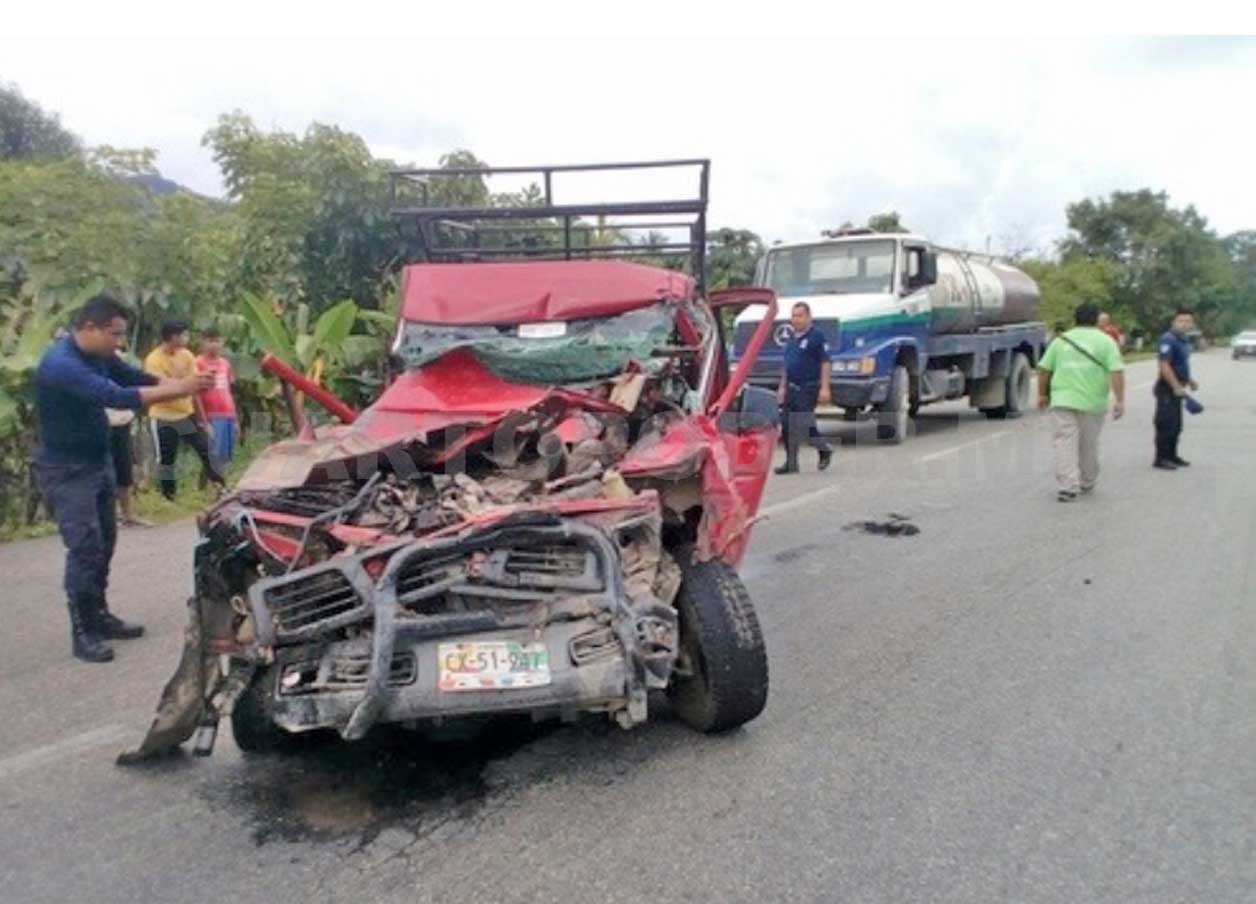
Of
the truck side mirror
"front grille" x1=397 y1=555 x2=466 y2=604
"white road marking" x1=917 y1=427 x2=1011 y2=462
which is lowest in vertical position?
"white road marking" x1=917 y1=427 x2=1011 y2=462

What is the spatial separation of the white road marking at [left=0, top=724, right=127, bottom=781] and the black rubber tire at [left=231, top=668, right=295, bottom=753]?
53 cm

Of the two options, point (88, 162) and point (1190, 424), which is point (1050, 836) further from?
point (1190, 424)

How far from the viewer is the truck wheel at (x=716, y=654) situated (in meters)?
3.93

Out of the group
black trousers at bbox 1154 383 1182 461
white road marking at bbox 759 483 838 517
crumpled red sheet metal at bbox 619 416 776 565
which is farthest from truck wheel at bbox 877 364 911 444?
crumpled red sheet metal at bbox 619 416 776 565

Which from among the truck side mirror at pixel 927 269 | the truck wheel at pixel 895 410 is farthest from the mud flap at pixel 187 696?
the truck side mirror at pixel 927 269

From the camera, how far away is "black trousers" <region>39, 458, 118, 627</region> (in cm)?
527

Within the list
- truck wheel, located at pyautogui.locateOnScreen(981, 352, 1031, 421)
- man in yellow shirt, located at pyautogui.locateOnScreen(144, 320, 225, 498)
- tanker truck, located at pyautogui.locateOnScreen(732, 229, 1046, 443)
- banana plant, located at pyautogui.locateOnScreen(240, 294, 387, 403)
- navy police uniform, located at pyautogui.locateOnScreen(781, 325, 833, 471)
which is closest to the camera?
man in yellow shirt, located at pyautogui.locateOnScreen(144, 320, 225, 498)

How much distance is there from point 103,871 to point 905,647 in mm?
3523

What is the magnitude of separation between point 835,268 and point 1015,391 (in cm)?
564

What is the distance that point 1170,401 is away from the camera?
440 inches

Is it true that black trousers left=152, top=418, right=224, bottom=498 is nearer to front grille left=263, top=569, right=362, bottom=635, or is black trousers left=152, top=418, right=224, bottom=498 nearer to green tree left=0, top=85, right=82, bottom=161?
front grille left=263, top=569, right=362, bottom=635

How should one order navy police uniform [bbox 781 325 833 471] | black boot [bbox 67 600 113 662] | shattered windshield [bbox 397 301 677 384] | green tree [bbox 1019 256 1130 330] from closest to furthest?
shattered windshield [bbox 397 301 677 384] → black boot [bbox 67 600 113 662] → navy police uniform [bbox 781 325 833 471] → green tree [bbox 1019 256 1130 330]

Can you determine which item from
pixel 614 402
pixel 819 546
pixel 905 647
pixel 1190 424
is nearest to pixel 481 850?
pixel 614 402

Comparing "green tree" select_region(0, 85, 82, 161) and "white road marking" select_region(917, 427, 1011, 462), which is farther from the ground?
"green tree" select_region(0, 85, 82, 161)
